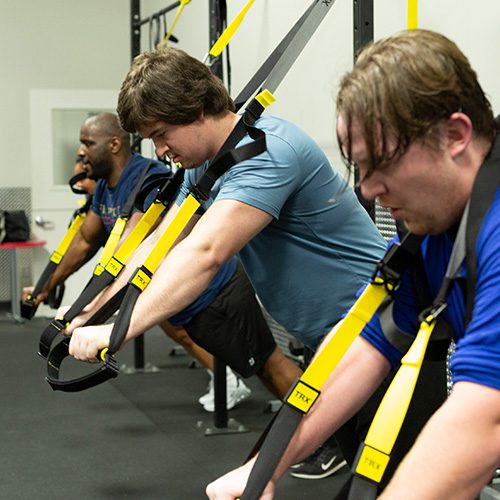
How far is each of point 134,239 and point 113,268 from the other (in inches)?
4.1

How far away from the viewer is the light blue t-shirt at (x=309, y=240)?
206cm

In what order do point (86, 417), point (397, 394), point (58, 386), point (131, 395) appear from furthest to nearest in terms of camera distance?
point (131, 395)
point (86, 417)
point (58, 386)
point (397, 394)

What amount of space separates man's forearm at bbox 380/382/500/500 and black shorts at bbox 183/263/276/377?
2.29 meters

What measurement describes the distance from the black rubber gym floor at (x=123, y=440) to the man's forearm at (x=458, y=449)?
7.05ft

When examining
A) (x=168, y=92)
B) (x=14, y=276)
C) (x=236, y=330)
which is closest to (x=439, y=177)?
(x=168, y=92)

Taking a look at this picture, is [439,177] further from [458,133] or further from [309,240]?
[309,240]

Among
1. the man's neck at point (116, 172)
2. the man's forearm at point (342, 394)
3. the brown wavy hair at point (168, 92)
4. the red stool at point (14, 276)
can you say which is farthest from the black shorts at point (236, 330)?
the red stool at point (14, 276)

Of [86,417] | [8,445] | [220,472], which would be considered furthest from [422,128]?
[86,417]

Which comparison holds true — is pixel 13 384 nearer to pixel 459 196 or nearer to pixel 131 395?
pixel 131 395

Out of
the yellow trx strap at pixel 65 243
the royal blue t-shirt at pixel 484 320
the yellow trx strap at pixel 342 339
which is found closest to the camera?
the royal blue t-shirt at pixel 484 320

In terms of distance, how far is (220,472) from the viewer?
3.35 metres

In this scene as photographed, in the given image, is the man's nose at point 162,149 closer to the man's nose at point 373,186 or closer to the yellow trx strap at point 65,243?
the man's nose at point 373,186

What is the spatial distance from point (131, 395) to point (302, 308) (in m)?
2.68

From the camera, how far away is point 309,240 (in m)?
2.12
